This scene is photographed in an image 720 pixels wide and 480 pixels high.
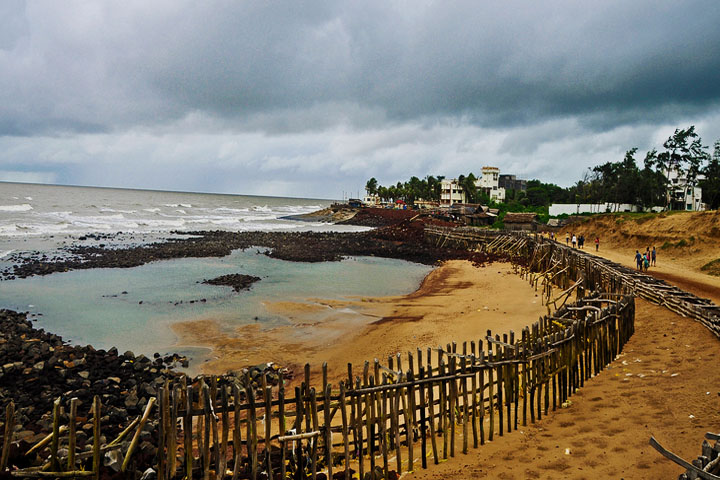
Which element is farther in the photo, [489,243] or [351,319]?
[489,243]

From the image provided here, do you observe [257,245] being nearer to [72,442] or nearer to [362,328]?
[362,328]

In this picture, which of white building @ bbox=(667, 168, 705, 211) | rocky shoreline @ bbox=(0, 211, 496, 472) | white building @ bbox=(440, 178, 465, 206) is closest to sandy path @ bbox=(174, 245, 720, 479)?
rocky shoreline @ bbox=(0, 211, 496, 472)

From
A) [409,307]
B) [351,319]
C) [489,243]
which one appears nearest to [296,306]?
[351,319]

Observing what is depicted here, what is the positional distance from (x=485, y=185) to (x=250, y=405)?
107 meters

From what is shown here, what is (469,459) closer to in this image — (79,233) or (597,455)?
Result: (597,455)

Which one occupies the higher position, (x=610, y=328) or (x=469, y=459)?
(x=610, y=328)

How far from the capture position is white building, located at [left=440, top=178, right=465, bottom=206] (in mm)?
103438

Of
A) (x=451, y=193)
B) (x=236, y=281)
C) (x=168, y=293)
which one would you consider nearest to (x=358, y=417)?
(x=168, y=293)

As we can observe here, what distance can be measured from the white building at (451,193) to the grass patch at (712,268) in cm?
7562

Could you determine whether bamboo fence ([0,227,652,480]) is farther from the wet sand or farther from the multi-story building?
the multi-story building

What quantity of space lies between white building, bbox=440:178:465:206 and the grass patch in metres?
75.6

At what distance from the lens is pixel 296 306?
65.8ft

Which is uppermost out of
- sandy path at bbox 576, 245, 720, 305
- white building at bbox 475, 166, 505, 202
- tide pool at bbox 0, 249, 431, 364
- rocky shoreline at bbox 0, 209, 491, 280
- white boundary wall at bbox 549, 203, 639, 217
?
white building at bbox 475, 166, 505, 202

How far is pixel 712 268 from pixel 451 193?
81226 millimetres
